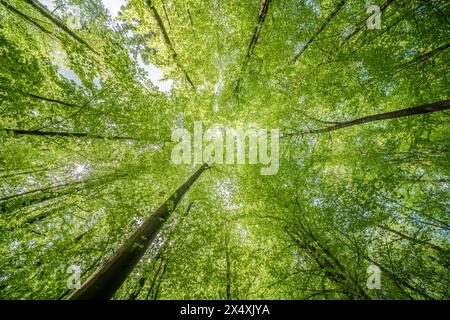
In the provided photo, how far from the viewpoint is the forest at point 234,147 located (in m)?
3.87

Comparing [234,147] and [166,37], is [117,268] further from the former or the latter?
[166,37]

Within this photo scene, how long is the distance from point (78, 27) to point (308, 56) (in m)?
9.58

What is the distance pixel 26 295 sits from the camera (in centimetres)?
438

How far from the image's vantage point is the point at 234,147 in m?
8.35

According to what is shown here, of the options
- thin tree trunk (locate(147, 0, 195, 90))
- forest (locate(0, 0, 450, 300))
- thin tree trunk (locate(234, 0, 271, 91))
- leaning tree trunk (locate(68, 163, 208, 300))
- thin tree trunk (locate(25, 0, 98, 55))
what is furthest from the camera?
thin tree trunk (locate(25, 0, 98, 55))

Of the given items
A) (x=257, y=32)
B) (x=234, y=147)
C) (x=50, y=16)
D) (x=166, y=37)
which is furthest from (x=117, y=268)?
(x=50, y=16)

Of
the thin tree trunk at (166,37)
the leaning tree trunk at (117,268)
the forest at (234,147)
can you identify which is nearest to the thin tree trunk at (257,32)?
the forest at (234,147)

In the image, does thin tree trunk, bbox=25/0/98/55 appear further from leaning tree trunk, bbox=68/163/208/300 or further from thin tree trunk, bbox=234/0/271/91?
leaning tree trunk, bbox=68/163/208/300

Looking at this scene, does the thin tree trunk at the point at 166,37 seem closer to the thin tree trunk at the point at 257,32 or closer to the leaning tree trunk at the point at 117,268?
the thin tree trunk at the point at 257,32

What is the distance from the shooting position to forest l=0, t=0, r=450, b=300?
3871mm

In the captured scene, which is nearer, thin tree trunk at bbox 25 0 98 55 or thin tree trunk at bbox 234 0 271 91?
thin tree trunk at bbox 234 0 271 91

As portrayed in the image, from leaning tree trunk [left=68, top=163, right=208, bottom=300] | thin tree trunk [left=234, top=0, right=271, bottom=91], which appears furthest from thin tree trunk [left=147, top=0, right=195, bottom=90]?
leaning tree trunk [left=68, top=163, right=208, bottom=300]
